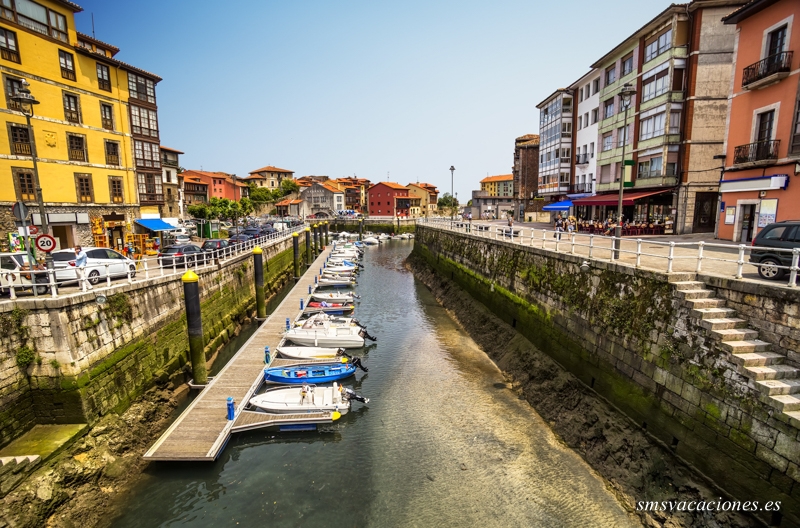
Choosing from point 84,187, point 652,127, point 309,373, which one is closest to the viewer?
point 309,373

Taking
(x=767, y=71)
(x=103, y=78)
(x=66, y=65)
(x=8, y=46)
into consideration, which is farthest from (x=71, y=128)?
(x=767, y=71)

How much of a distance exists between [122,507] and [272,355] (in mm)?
9275

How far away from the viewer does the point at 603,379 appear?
48.0ft

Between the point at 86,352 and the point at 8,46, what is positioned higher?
the point at 8,46

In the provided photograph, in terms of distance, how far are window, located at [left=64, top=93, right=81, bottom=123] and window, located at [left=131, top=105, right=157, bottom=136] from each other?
6.65 meters

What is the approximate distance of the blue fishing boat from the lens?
18.2 m

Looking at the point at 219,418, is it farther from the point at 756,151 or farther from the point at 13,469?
the point at 756,151

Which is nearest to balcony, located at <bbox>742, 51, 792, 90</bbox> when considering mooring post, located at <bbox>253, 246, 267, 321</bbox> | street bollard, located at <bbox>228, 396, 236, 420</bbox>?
street bollard, located at <bbox>228, 396, 236, 420</bbox>

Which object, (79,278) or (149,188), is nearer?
(79,278)

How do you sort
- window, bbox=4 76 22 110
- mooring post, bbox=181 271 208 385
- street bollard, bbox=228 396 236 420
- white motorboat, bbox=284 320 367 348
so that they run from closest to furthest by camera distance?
1. street bollard, bbox=228 396 236 420
2. mooring post, bbox=181 271 208 385
3. white motorboat, bbox=284 320 367 348
4. window, bbox=4 76 22 110

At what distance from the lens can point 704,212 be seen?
98.1 feet

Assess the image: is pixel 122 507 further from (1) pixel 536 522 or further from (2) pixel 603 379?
(2) pixel 603 379

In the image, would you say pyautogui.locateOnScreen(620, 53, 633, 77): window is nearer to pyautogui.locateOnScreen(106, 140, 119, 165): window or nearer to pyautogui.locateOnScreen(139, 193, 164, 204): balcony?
pyautogui.locateOnScreen(106, 140, 119, 165): window

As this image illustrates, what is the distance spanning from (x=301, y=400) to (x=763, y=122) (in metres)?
27.5
